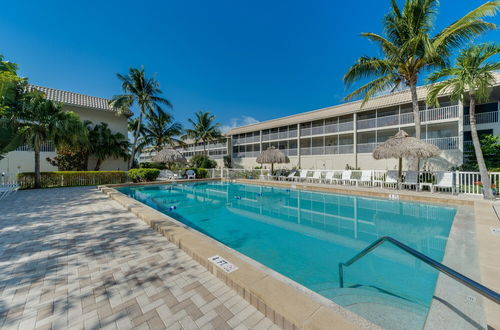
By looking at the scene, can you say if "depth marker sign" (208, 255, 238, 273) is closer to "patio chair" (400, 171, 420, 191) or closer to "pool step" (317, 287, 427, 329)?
"pool step" (317, 287, 427, 329)

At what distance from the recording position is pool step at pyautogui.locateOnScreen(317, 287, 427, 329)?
208 cm

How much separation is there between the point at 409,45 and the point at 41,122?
19.8 meters

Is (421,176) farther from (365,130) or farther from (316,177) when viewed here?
(365,130)

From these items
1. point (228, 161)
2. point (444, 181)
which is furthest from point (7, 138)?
point (228, 161)

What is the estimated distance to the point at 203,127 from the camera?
26312mm

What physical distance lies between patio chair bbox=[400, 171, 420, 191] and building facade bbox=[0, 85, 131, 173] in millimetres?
20585

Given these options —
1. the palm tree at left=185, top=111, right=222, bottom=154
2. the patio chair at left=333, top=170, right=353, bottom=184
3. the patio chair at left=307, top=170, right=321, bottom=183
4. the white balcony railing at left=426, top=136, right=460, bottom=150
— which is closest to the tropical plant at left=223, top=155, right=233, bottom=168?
the palm tree at left=185, top=111, right=222, bottom=154

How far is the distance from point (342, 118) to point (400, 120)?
193 inches

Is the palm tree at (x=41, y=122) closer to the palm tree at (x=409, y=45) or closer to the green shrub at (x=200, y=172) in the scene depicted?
the green shrub at (x=200, y=172)

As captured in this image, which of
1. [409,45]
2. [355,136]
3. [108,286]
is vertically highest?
[409,45]

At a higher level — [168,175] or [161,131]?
[161,131]

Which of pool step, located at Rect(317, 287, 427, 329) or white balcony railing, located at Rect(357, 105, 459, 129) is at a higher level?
white balcony railing, located at Rect(357, 105, 459, 129)

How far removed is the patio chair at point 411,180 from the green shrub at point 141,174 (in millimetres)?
16203

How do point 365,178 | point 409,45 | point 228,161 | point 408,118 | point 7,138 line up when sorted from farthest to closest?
point 228,161 < point 408,118 < point 365,178 < point 409,45 < point 7,138
